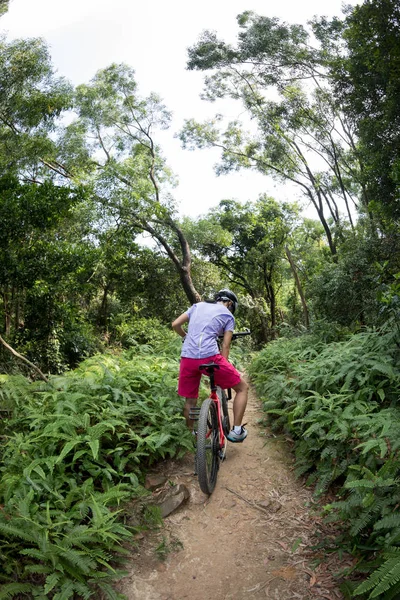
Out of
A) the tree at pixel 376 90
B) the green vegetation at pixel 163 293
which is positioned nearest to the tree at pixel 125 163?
the green vegetation at pixel 163 293

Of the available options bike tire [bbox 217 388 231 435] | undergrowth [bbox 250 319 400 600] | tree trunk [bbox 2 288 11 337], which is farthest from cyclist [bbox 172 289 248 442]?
tree trunk [bbox 2 288 11 337]

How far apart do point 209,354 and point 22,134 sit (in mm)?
12691

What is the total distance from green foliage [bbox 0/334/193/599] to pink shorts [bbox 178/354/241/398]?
61cm

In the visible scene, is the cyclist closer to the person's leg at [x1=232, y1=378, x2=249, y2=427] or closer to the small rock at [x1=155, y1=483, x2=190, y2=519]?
the person's leg at [x1=232, y1=378, x2=249, y2=427]

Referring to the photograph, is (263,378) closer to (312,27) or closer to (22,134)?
(22,134)

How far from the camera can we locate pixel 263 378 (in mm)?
9070

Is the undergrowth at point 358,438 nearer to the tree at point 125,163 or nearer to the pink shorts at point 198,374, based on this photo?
the pink shorts at point 198,374

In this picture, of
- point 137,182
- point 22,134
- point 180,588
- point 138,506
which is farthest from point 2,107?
point 180,588

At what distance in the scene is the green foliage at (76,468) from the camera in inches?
117

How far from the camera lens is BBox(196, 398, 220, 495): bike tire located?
3.98 m

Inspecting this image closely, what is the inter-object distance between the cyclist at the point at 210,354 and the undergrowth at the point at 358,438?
29.1 inches

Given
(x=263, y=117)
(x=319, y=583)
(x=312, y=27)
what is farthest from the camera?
(x=263, y=117)

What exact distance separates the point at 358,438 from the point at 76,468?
2831 mm

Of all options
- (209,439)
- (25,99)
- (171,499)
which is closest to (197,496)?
(171,499)
